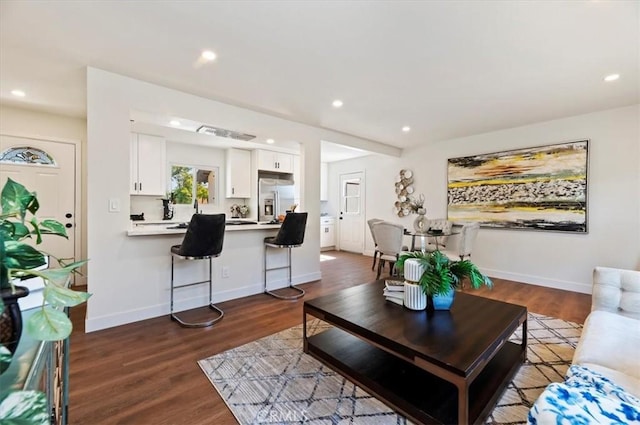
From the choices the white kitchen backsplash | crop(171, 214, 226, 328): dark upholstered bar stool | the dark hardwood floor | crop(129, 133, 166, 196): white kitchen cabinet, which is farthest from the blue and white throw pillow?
the white kitchen backsplash

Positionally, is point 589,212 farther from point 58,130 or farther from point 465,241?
point 58,130

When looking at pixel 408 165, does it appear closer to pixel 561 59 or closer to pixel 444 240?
pixel 444 240

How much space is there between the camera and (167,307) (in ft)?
9.83

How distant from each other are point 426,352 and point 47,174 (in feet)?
16.4

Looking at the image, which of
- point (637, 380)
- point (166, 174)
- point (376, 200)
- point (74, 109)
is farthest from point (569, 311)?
point (74, 109)

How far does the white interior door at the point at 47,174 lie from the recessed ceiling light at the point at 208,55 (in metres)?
3.00

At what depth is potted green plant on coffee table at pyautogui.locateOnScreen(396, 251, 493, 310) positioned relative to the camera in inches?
72.1

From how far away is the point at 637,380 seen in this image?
47.6 inches

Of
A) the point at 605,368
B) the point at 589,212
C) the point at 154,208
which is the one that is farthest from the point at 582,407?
the point at 154,208

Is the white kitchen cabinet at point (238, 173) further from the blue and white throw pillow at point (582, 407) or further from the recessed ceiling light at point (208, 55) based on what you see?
the blue and white throw pillow at point (582, 407)

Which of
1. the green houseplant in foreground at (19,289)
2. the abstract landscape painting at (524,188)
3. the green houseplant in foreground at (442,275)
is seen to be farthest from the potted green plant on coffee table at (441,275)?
the abstract landscape painting at (524,188)

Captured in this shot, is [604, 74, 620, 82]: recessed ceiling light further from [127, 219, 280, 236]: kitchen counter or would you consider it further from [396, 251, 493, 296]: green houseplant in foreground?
[127, 219, 280, 236]: kitchen counter

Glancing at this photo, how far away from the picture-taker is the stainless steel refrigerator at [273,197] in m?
5.78

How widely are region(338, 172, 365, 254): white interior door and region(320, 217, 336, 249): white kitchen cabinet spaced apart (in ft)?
0.66
